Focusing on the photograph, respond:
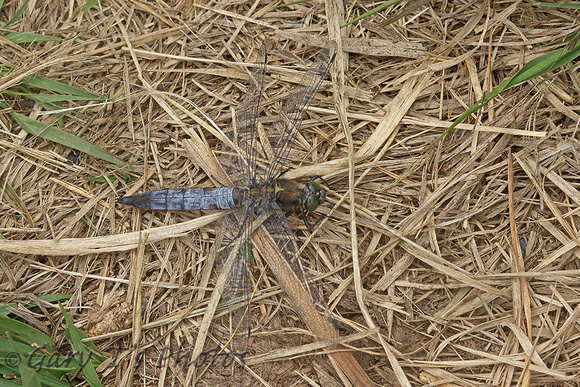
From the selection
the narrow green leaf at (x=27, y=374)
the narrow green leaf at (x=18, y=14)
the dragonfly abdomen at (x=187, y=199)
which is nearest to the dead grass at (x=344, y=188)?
the narrow green leaf at (x=18, y=14)

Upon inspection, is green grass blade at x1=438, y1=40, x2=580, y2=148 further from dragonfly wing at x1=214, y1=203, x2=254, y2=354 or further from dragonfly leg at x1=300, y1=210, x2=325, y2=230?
dragonfly wing at x1=214, y1=203, x2=254, y2=354

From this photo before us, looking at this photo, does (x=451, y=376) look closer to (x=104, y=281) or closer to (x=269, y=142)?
(x=269, y=142)

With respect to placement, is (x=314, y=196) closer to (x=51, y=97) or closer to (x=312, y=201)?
(x=312, y=201)

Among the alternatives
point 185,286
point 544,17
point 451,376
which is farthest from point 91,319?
point 544,17

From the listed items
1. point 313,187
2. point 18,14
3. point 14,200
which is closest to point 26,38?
point 18,14

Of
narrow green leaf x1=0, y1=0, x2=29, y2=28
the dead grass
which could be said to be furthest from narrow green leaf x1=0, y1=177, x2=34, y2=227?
narrow green leaf x1=0, y1=0, x2=29, y2=28

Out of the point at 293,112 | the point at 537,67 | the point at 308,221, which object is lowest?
the point at 308,221

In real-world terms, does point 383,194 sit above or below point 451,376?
above

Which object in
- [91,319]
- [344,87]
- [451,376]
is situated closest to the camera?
[451,376]
